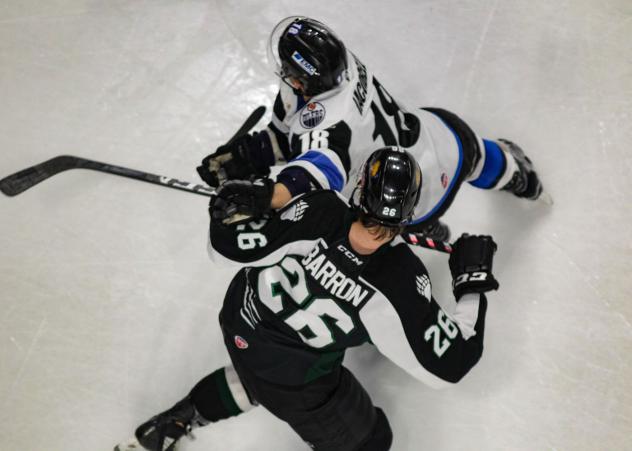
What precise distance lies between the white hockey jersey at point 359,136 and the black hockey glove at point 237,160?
0.17 m

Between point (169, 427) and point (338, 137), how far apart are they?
50.6 inches

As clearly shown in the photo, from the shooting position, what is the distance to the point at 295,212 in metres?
1.57

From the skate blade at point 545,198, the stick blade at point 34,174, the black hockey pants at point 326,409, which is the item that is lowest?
the black hockey pants at point 326,409

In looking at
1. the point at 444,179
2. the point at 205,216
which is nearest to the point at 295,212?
the point at 444,179

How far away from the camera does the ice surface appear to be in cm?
230

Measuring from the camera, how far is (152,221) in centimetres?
278

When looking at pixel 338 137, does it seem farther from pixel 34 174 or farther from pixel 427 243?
pixel 34 174

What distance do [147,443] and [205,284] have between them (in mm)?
705

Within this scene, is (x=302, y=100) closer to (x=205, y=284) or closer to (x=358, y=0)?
(x=205, y=284)

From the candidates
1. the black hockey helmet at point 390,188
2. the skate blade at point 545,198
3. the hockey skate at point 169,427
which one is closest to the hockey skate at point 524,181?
the skate blade at point 545,198

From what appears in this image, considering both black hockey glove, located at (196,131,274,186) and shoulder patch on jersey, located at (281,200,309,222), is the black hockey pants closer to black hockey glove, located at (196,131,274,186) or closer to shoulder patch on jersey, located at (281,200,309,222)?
shoulder patch on jersey, located at (281,200,309,222)

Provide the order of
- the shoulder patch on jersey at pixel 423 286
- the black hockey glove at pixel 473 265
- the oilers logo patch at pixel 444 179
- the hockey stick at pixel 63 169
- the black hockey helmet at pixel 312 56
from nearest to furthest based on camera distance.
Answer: the shoulder patch on jersey at pixel 423 286
the black hockey glove at pixel 473 265
the black hockey helmet at pixel 312 56
the oilers logo patch at pixel 444 179
the hockey stick at pixel 63 169

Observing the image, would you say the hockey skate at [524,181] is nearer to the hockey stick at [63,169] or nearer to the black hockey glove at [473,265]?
the black hockey glove at [473,265]

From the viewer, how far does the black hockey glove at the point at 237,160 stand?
227cm
